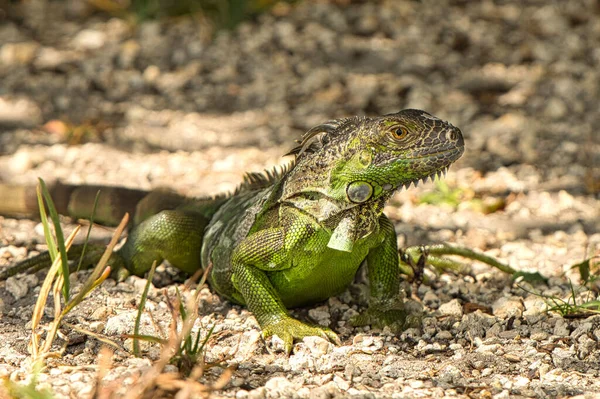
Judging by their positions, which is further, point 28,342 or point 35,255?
point 35,255

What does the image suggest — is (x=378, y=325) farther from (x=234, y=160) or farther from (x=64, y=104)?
(x=64, y=104)

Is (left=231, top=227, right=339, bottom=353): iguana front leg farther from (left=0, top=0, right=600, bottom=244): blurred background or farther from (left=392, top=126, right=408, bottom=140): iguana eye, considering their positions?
(left=0, top=0, right=600, bottom=244): blurred background

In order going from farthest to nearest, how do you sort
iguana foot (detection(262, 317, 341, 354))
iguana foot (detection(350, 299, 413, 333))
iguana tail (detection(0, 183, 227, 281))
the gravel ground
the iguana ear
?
1. iguana tail (detection(0, 183, 227, 281))
2. iguana foot (detection(350, 299, 413, 333))
3. the iguana ear
4. iguana foot (detection(262, 317, 341, 354))
5. the gravel ground

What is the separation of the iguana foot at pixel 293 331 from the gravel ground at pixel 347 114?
2.6 inches

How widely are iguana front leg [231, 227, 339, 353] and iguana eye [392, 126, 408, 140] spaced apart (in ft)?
2.32

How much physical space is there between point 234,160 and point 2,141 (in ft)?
7.38

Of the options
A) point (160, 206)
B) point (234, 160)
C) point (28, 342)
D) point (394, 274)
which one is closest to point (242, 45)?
point (234, 160)

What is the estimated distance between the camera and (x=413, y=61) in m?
9.94

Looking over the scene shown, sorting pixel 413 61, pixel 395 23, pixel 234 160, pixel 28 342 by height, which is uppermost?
pixel 395 23

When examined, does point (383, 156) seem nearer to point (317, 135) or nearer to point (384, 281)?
point (317, 135)

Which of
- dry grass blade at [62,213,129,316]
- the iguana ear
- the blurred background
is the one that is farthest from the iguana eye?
the blurred background

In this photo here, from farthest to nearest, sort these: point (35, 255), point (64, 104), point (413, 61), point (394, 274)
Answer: point (413, 61)
point (64, 104)
point (35, 255)
point (394, 274)

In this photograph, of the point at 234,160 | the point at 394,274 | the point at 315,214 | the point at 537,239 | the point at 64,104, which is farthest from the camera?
the point at 64,104

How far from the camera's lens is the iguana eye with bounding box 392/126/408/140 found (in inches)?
181
